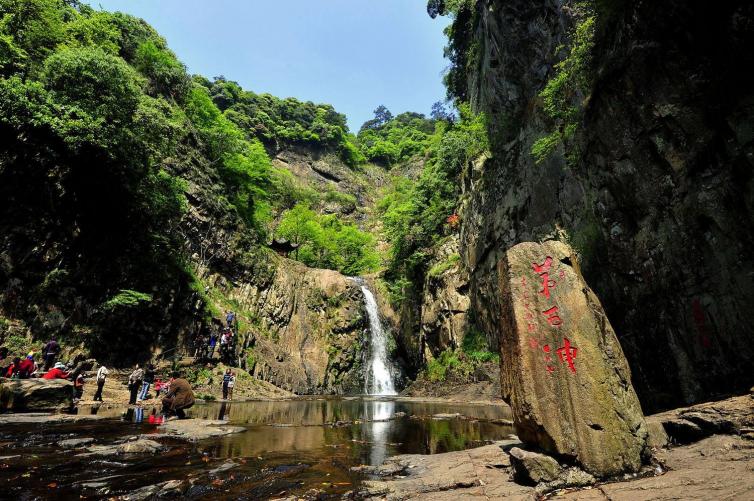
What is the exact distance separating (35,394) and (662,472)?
1370cm

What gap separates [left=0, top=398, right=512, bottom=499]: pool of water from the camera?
16.2 feet

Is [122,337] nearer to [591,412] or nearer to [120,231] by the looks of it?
[120,231]

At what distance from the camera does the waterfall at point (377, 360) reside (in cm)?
2781

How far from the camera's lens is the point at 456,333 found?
22.7m

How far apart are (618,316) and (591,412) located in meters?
6.11

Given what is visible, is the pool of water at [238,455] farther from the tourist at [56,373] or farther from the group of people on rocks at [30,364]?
the group of people on rocks at [30,364]

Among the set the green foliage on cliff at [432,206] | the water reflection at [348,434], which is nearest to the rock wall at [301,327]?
the green foliage on cliff at [432,206]

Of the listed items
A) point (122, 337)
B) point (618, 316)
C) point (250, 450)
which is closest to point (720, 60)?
point (618, 316)

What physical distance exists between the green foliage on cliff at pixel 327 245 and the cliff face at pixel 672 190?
90.4 ft

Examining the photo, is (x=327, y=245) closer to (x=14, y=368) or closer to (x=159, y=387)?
(x=159, y=387)

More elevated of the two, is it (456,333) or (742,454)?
(456,333)

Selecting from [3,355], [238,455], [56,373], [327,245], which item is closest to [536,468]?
[238,455]

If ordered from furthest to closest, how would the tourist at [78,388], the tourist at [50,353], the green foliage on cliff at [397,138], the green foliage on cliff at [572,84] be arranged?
the green foliage on cliff at [397,138] → the tourist at [50,353] → the tourist at [78,388] → the green foliage on cliff at [572,84]

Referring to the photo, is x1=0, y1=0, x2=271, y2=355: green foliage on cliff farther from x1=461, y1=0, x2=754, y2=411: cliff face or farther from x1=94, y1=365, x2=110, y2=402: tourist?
x1=461, y1=0, x2=754, y2=411: cliff face
